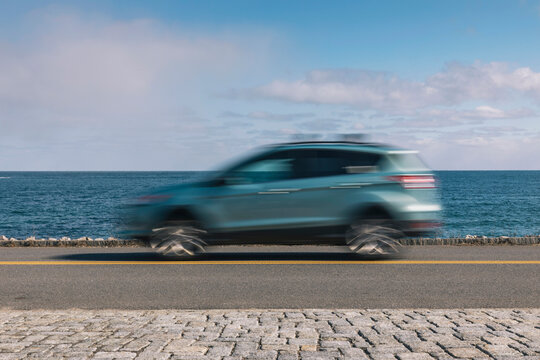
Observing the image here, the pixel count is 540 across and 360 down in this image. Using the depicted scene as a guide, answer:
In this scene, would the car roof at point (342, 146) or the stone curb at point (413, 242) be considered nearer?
the car roof at point (342, 146)

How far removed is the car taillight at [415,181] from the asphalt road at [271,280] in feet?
4.07

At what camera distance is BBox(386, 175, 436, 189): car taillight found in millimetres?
9414

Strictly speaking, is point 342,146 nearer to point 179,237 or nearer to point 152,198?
point 179,237

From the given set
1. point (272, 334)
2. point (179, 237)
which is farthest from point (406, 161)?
point (272, 334)

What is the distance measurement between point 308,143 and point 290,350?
585cm

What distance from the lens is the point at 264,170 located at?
9.52 m

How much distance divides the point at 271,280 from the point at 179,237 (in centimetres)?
239

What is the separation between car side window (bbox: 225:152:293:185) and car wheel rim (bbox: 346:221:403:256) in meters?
1.43

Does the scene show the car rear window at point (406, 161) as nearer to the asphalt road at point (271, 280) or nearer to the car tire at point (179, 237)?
the asphalt road at point (271, 280)

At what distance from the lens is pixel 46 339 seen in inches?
178

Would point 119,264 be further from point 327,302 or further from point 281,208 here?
point 327,302

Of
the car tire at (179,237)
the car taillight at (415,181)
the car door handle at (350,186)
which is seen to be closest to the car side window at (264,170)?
the car door handle at (350,186)

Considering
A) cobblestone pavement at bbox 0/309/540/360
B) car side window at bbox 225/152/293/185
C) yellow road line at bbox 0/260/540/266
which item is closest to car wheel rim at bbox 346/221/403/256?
yellow road line at bbox 0/260/540/266

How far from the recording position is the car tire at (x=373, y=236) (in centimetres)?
945
